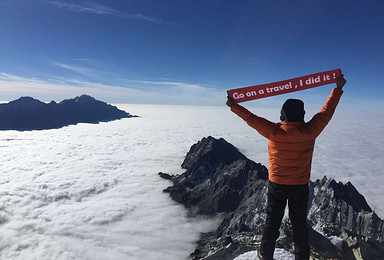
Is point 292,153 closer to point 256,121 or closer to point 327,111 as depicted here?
point 256,121

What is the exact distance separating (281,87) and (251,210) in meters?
42.9

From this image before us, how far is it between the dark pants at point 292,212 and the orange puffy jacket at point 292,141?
0.22m

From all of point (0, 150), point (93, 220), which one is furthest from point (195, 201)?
point (0, 150)

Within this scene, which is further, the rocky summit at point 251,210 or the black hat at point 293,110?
the rocky summit at point 251,210

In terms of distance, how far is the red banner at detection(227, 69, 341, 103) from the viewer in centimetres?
613

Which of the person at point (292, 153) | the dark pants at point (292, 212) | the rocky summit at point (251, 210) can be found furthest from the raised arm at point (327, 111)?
the rocky summit at point (251, 210)

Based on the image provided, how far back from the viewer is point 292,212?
565cm

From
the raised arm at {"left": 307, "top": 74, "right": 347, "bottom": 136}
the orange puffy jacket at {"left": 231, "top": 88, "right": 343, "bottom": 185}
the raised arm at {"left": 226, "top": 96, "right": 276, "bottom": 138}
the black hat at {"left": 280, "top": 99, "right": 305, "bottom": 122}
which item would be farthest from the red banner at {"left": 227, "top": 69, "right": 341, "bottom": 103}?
the black hat at {"left": 280, "top": 99, "right": 305, "bottom": 122}

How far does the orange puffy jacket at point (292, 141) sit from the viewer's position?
5.02 m

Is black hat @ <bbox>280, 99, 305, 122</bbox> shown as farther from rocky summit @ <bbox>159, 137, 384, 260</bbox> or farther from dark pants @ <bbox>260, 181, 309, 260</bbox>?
rocky summit @ <bbox>159, 137, 384, 260</bbox>

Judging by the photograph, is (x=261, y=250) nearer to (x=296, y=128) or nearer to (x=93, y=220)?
(x=296, y=128)

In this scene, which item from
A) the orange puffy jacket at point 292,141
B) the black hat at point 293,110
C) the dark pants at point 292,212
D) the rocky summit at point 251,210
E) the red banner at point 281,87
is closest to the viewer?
the orange puffy jacket at point 292,141

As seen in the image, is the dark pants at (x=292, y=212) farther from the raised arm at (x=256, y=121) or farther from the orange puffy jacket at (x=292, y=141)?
the raised arm at (x=256, y=121)

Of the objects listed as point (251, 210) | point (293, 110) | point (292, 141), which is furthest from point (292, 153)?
point (251, 210)
